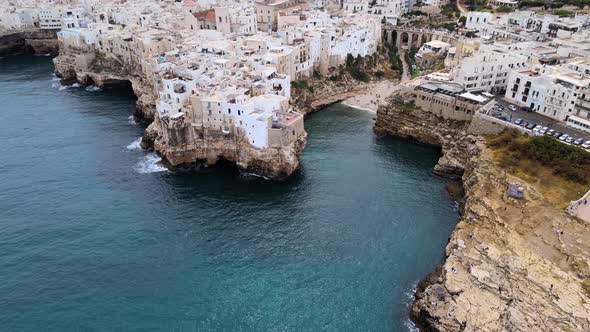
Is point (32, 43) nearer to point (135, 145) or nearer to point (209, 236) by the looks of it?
point (135, 145)

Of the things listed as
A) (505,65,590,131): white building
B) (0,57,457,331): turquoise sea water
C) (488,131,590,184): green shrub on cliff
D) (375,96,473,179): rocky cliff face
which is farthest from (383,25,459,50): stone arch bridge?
(488,131,590,184): green shrub on cliff

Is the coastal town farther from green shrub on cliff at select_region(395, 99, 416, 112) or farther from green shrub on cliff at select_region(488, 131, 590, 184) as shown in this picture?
green shrub on cliff at select_region(395, 99, 416, 112)

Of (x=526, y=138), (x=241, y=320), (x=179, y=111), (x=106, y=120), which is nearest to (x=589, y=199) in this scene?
→ (x=526, y=138)

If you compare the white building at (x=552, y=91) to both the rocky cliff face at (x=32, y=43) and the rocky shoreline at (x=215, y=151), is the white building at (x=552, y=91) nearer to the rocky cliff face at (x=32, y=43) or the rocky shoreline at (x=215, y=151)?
the rocky shoreline at (x=215, y=151)

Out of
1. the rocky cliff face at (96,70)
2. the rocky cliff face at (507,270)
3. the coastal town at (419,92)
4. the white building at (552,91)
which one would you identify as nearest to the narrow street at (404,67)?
the coastal town at (419,92)

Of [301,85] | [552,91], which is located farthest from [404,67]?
[552,91]
